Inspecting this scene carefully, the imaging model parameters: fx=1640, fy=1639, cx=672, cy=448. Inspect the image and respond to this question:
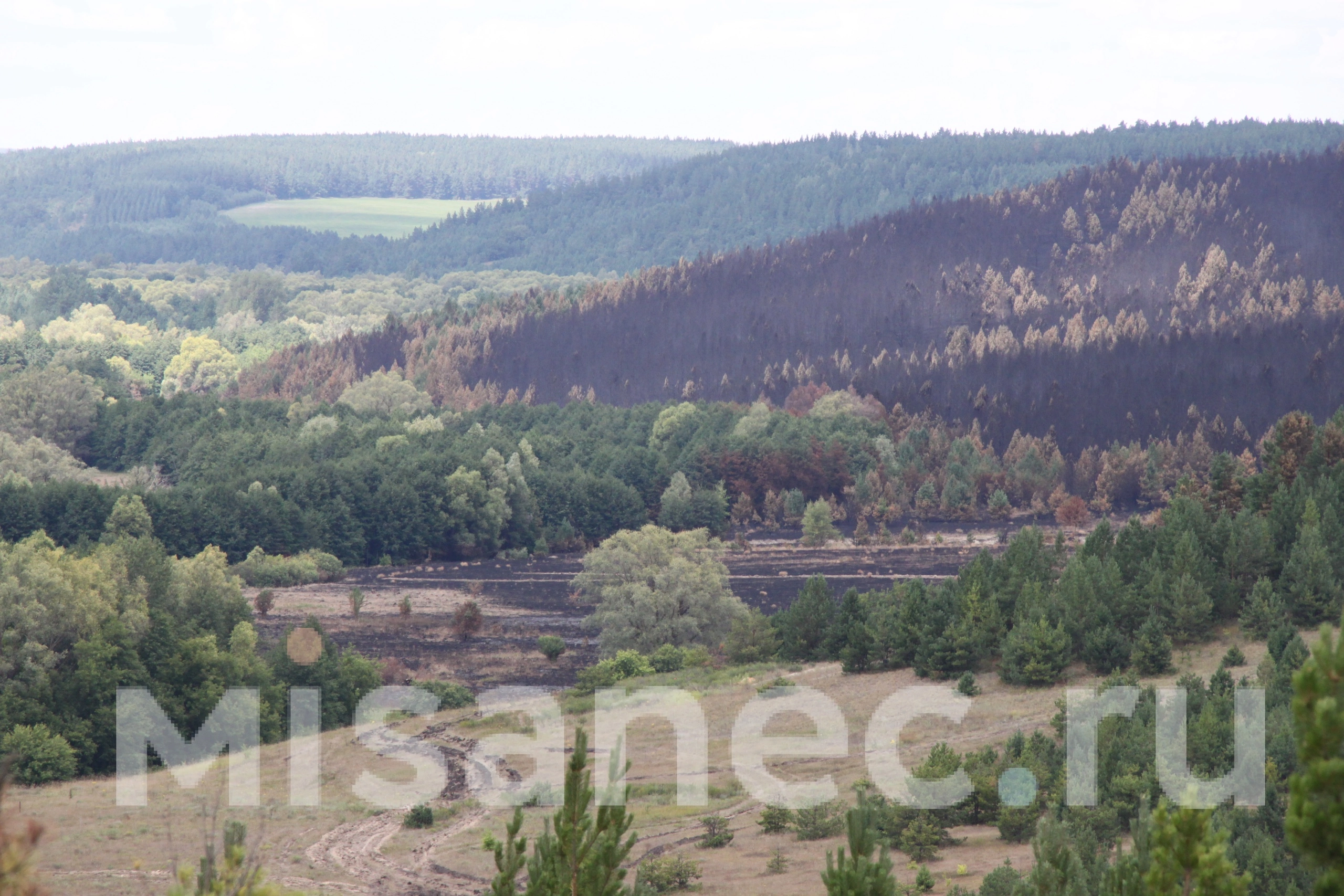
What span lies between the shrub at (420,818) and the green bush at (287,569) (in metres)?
68.2

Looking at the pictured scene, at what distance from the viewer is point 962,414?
198 m

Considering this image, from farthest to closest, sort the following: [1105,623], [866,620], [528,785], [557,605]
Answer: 1. [557,605]
2. [866,620]
3. [1105,623]
4. [528,785]

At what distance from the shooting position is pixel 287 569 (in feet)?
400

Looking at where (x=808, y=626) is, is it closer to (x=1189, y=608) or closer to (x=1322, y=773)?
(x=1189, y=608)

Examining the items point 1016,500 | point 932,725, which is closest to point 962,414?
point 1016,500

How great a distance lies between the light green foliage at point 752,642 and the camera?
78.4m

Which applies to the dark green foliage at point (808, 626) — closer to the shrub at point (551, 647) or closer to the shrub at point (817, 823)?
the shrub at point (551, 647)

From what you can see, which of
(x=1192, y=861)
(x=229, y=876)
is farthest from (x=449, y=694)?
(x=1192, y=861)

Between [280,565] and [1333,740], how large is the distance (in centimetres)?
11172

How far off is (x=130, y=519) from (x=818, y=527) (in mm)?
60267

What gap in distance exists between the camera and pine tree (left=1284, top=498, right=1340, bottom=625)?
5941 centimetres

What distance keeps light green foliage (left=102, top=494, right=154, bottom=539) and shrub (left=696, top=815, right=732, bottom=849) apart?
81.1 metres

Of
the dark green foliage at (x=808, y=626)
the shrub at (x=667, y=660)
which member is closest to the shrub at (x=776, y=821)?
the dark green foliage at (x=808, y=626)

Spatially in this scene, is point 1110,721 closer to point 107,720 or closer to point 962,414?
point 107,720
